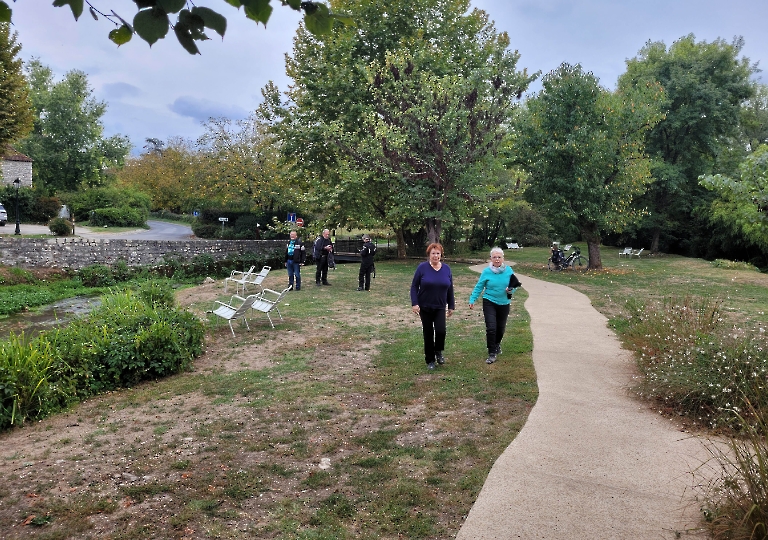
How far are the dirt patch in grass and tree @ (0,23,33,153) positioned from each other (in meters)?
18.2

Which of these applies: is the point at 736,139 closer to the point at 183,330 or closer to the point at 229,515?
the point at 183,330

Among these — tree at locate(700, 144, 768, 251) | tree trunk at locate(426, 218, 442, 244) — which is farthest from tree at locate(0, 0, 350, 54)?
tree trunk at locate(426, 218, 442, 244)

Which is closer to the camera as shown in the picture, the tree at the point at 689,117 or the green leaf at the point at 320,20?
the green leaf at the point at 320,20

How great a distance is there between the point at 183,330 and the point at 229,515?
529 centimetres

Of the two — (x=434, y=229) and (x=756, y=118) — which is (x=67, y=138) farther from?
(x=756, y=118)

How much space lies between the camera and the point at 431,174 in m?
19.8

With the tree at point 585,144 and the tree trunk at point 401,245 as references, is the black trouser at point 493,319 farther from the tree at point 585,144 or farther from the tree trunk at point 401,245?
the tree trunk at point 401,245

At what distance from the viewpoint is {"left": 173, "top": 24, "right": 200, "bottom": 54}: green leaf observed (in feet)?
8.05

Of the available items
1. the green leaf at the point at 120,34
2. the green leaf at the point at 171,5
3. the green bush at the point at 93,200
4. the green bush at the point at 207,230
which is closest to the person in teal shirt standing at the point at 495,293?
the green leaf at the point at 120,34

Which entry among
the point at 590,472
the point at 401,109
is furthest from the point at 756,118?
the point at 590,472

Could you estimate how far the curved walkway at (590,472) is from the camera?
3.46 m

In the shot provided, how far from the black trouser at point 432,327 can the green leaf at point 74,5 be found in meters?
5.54

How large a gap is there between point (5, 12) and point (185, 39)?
35.7 inches

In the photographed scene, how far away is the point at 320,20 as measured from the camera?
8.88 feet
